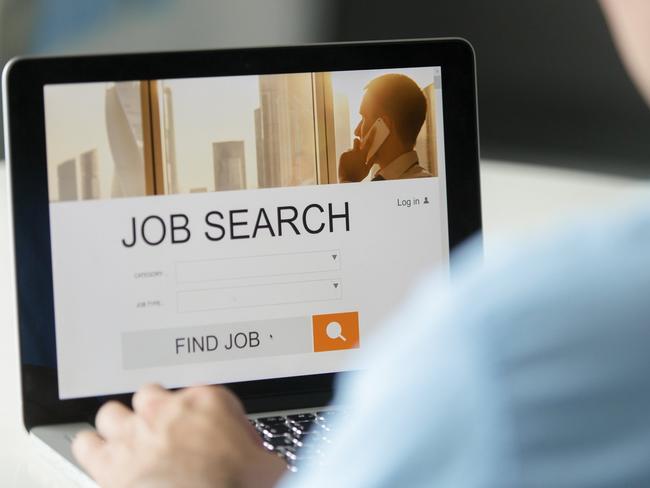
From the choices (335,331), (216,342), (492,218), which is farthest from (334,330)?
(492,218)

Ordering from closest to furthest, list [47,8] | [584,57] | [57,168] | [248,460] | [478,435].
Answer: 1. [478,435]
2. [248,460]
3. [57,168]
4. [47,8]
5. [584,57]

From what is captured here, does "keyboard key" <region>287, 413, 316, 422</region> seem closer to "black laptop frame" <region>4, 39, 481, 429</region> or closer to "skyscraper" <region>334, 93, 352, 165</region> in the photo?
"black laptop frame" <region>4, 39, 481, 429</region>

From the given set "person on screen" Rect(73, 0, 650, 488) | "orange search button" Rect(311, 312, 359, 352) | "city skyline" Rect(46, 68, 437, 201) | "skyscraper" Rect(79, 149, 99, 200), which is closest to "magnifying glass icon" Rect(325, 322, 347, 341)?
"orange search button" Rect(311, 312, 359, 352)

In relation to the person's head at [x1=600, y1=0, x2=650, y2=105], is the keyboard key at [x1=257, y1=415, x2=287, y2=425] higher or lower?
lower

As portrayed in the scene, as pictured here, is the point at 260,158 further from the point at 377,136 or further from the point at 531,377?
the point at 531,377

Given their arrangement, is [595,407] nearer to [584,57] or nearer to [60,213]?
[60,213]

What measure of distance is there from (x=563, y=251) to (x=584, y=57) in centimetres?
213

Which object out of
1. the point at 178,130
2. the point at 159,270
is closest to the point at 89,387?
the point at 159,270

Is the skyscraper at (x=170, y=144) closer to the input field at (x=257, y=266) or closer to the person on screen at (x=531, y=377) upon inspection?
the input field at (x=257, y=266)

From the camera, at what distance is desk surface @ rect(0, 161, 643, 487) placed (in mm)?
681

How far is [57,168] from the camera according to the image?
73cm

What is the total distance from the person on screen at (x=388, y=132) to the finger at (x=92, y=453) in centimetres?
30

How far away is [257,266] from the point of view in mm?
764

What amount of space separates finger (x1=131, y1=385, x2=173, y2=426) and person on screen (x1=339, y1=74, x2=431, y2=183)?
289mm
